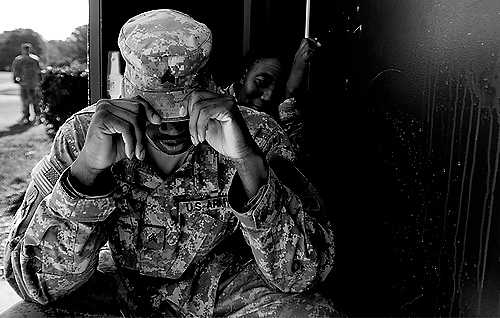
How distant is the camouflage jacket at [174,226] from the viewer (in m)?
1.37

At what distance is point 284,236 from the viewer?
1.41 meters

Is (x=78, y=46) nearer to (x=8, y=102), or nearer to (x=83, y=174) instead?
(x=8, y=102)

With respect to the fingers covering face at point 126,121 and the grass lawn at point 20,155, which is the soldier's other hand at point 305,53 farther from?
the grass lawn at point 20,155

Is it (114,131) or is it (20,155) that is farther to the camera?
(20,155)

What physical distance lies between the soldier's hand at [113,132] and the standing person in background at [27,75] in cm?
512

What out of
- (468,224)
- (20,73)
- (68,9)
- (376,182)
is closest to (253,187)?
(376,182)

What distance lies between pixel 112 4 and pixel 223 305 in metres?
1.99

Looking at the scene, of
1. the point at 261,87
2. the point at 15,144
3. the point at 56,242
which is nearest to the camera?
the point at 56,242

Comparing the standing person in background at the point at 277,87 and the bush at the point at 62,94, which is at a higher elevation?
the standing person in background at the point at 277,87

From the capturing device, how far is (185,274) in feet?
5.11

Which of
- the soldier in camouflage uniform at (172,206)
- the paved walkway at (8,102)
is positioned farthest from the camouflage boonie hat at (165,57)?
the paved walkway at (8,102)

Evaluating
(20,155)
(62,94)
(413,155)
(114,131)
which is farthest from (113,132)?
(20,155)

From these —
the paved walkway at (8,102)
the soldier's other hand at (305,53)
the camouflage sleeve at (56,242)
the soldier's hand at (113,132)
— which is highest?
the soldier's other hand at (305,53)

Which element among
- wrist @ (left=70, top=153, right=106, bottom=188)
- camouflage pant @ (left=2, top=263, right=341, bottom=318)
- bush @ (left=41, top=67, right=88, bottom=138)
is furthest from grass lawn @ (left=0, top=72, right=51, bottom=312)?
wrist @ (left=70, top=153, right=106, bottom=188)
